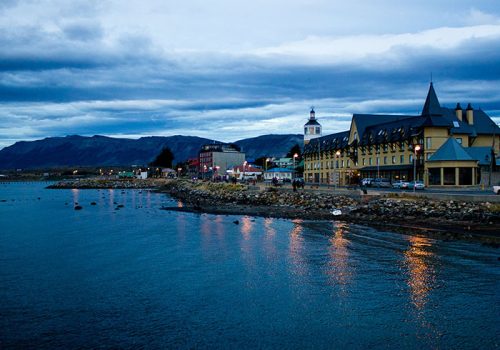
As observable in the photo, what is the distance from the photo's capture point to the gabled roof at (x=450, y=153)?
60719 mm

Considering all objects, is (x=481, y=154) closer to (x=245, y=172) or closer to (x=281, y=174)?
(x=281, y=174)

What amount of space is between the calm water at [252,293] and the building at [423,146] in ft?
106

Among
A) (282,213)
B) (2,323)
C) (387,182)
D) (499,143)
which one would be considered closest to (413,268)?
(2,323)

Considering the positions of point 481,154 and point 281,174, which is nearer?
point 481,154

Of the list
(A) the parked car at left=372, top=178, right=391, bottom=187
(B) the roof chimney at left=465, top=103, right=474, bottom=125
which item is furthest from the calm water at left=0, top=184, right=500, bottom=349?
(B) the roof chimney at left=465, top=103, right=474, bottom=125

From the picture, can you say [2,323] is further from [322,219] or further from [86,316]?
[322,219]

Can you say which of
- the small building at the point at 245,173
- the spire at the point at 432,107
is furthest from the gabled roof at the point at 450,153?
the small building at the point at 245,173

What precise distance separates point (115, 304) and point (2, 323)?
3808mm

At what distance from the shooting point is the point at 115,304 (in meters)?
18.0

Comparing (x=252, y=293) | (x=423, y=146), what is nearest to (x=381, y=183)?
(x=423, y=146)

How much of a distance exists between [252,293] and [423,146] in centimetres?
5645

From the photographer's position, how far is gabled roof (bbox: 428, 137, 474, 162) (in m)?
60.7

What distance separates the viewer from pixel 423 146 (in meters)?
69.1

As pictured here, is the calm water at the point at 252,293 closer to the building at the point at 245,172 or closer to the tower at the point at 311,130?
the tower at the point at 311,130
